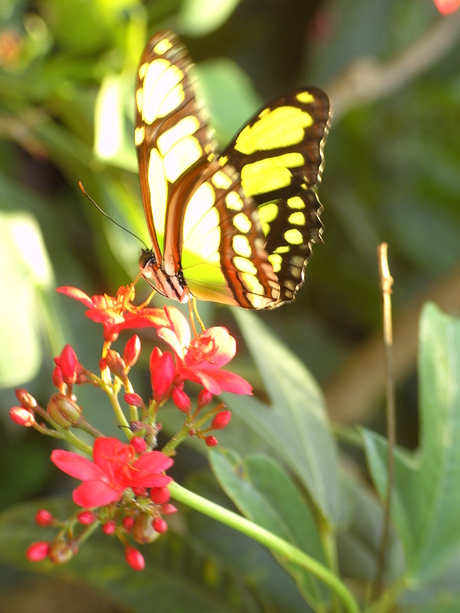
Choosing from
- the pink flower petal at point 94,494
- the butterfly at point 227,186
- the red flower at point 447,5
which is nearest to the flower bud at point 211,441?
the pink flower petal at point 94,494

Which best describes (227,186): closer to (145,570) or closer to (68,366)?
(68,366)

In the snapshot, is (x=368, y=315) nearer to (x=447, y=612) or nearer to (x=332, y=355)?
(x=332, y=355)

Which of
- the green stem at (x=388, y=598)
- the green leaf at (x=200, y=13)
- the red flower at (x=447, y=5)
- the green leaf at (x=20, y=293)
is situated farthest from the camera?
the red flower at (x=447, y=5)

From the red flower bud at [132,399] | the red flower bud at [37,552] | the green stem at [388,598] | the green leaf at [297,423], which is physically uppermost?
the red flower bud at [132,399]

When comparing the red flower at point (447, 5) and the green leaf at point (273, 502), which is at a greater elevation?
the red flower at point (447, 5)

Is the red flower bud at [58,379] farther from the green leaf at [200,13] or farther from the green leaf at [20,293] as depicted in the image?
the green leaf at [200,13]

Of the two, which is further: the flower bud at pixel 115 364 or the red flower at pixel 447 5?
the red flower at pixel 447 5
